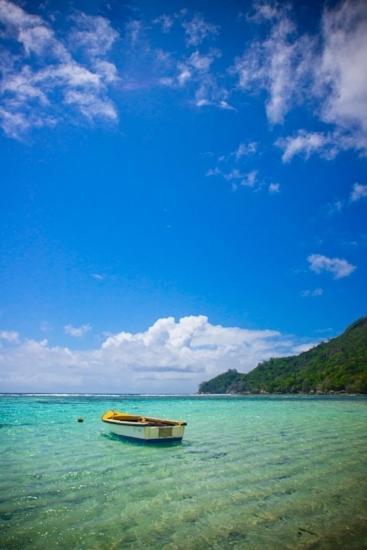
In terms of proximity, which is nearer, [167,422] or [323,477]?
[323,477]

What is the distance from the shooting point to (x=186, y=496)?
10289mm

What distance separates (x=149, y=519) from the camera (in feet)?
28.1

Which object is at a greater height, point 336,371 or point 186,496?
point 336,371

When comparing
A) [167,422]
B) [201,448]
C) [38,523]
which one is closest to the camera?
[38,523]

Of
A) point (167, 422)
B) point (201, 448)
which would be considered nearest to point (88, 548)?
point (201, 448)

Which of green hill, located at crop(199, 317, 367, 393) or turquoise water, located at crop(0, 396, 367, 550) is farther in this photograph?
green hill, located at crop(199, 317, 367, 393)

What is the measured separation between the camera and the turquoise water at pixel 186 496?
7445 mm

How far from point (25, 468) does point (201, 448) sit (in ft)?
28.6

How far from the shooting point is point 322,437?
20.9m

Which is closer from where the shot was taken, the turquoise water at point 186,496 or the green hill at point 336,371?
the turquoise water at point 186,496

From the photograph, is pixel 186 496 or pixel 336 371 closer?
pixel 186 496

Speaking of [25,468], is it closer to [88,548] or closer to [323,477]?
[88,548]

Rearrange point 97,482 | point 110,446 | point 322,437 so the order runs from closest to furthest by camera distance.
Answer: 1. point 97,482
2. point 110,446
3. point 322,437

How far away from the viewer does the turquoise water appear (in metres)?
7.45
